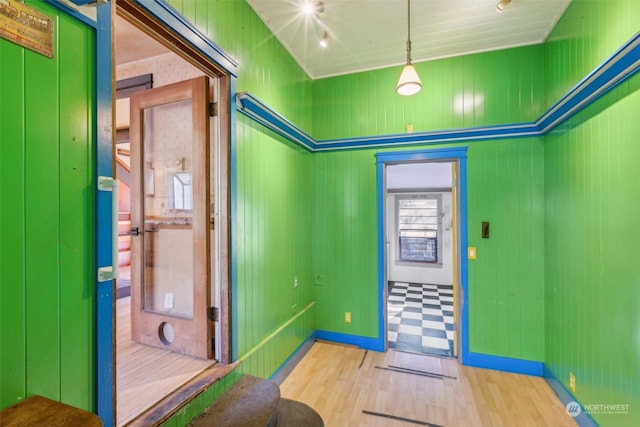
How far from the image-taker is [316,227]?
3363 millimetres

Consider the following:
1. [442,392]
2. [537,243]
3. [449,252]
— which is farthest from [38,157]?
[449,252]

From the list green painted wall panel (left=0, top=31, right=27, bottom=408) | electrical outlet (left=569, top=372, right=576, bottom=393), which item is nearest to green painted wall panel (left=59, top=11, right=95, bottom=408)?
green painted wall panel (left=0, top=31, right=27, bottom=408)

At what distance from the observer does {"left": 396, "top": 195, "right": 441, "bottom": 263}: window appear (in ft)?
19.7

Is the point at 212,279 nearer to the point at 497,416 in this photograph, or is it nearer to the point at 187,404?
the point at 187,404

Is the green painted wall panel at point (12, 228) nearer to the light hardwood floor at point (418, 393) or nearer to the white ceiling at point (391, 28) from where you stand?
the white ceiling at point (391, 28)

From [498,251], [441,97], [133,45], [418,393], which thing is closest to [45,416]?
[418,393]

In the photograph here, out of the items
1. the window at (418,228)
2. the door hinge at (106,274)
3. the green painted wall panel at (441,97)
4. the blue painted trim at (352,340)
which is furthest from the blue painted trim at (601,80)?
the window at (418,228)

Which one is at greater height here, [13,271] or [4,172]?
[4,172]

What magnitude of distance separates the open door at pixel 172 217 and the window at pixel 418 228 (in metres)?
4.96

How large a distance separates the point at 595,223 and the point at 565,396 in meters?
1.42

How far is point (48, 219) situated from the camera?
962 millimetres

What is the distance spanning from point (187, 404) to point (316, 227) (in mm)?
2173

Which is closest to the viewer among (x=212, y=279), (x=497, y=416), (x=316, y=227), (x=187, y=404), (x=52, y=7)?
(x=52, y=7)

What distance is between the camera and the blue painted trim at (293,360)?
2.46 m
